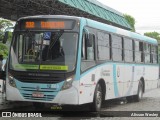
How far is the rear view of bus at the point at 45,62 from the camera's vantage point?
453 inches

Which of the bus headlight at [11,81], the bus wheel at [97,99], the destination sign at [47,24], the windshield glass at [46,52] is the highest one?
the destination sign at [47,24]

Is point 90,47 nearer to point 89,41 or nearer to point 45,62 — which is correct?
point 89,41

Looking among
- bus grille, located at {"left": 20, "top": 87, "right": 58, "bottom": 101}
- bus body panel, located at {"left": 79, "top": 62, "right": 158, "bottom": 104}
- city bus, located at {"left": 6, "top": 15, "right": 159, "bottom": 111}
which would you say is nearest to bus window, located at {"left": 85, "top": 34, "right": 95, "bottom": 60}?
city bus, located at {"left": 6, "top": 15, "right": 159, "bottom": 111}

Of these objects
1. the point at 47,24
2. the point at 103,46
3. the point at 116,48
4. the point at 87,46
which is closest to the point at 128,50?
the point at 116,48

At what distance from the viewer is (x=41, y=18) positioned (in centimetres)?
1226

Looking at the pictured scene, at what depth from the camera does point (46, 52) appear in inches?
464

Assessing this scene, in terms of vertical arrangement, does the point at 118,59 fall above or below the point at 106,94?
above

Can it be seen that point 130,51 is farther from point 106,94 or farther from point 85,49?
point 85,49

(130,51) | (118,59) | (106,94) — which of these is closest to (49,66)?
(106,94)

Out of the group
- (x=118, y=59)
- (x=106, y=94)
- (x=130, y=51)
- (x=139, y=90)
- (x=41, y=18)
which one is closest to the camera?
(x=41, y=18)

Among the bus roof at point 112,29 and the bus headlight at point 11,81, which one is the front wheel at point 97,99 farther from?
the bus headlight at point 11,81

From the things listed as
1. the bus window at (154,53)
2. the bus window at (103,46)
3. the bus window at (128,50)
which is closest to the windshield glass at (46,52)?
the bus window at (103,46)

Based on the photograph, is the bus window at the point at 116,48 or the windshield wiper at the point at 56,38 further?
the bus window at the point at 116,48

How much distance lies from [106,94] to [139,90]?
5025 millimetres
